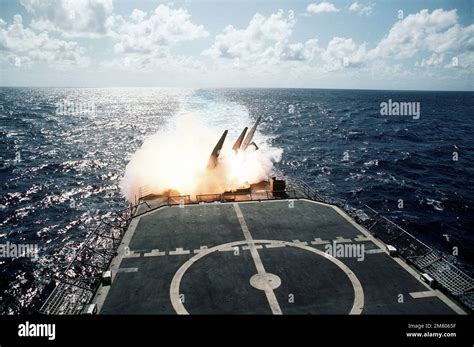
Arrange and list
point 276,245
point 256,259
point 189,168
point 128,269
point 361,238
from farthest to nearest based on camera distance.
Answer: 1. point 189,168
2. point 361,238
3. point 276,245
4. point 256,259
5. point 128,269

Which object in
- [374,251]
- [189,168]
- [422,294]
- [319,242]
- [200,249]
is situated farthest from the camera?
[189,168]

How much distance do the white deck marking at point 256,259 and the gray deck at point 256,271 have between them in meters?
0.07

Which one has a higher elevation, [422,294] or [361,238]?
[361,238]

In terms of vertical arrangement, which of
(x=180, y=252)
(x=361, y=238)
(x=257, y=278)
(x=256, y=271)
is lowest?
(x=257, y=278)

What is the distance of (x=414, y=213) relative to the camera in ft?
170

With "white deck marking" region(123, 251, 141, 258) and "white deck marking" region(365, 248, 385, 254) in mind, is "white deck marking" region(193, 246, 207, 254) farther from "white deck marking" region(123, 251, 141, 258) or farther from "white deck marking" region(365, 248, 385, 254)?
"white deck marking" region(365, 248, 385, 254)

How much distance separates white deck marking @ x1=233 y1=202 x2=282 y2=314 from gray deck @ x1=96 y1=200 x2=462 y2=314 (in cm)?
7

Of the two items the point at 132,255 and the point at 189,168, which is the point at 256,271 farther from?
the point at 189,168

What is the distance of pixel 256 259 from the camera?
84.6 ft

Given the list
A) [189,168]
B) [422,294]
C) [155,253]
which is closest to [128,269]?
[155,253]

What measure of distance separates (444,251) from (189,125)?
56.9 meters

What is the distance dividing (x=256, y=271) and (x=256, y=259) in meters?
1.82

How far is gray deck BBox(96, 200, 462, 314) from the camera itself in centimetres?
2025
